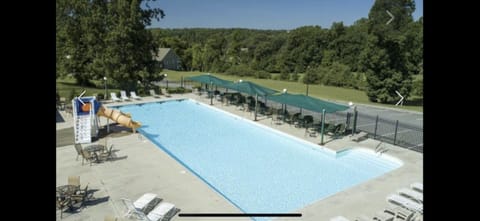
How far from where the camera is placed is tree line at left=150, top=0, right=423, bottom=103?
26219mm

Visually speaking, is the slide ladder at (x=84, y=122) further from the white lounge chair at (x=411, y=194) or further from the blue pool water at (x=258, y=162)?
the white lounge chair at (x=411, y=194)

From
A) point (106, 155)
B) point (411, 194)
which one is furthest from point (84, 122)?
point (411, 194)

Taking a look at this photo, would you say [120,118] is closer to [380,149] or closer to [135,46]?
[135,46]

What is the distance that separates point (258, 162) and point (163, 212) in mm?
5827

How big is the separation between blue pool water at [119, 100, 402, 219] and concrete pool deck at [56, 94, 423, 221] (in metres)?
0.94

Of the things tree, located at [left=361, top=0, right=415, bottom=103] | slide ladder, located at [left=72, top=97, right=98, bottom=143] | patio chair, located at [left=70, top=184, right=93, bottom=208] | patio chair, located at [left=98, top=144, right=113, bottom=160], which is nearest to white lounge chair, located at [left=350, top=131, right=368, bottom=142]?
patio chair, located at [left=98, top=144, right=113, bottom=160]

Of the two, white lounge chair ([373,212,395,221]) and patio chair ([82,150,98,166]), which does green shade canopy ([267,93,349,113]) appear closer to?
white lounge chair ([373,212,395,221])

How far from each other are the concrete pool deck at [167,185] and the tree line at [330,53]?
14888mm

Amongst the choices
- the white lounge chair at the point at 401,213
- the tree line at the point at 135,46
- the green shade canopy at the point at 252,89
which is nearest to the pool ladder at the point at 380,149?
the white lounge chair at the point at 401,213

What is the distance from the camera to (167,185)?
31.4 ft

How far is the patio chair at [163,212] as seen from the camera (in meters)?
7.57

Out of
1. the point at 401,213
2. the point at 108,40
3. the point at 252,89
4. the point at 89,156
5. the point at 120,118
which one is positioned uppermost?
the point at 108,40
